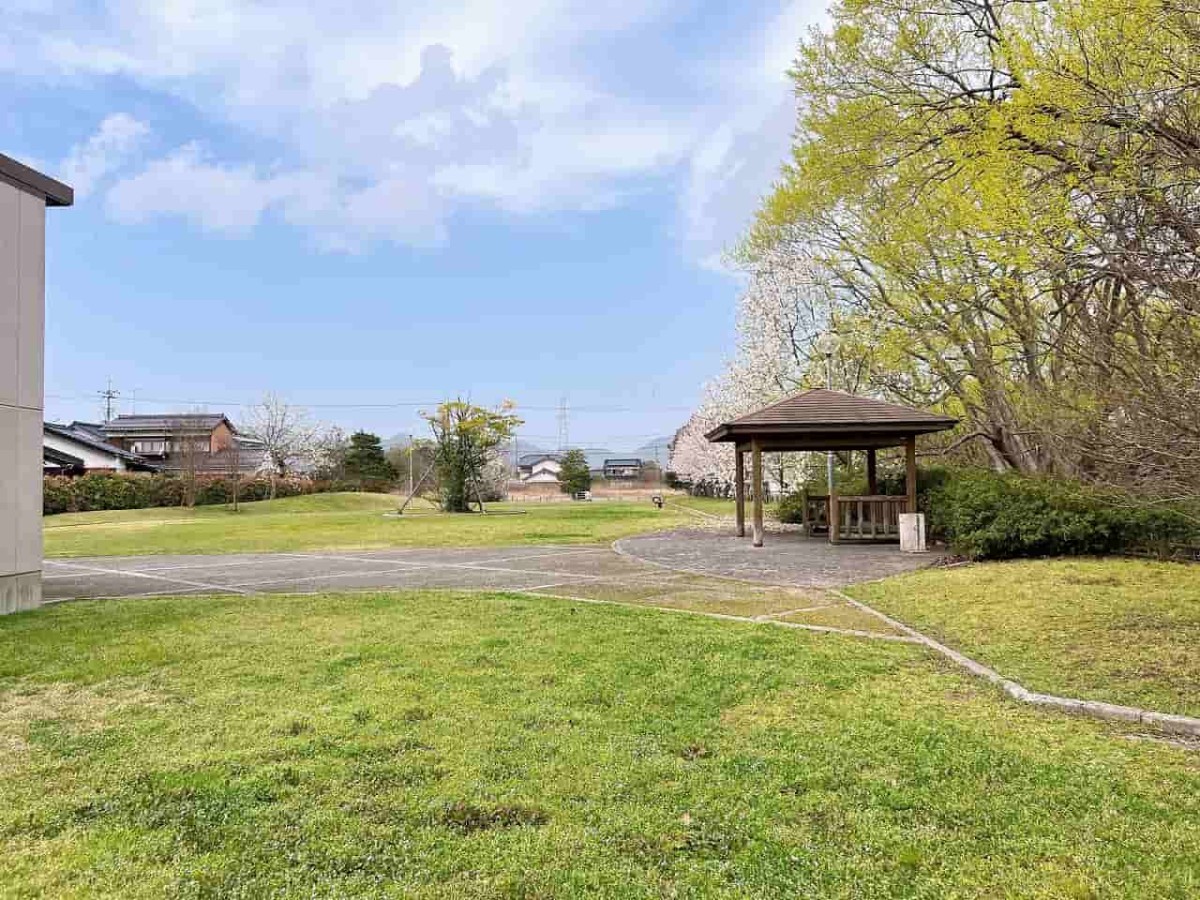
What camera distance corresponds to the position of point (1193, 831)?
7.80ft

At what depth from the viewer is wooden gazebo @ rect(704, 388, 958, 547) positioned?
11.8 m

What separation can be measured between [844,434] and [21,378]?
1109 cm

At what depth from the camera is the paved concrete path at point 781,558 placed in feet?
28.2

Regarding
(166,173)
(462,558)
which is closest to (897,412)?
(462,558)

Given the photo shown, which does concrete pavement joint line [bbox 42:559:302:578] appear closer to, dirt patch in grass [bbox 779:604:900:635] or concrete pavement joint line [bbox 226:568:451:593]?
concrete pavement joint line [bbox 226:568:451:593]

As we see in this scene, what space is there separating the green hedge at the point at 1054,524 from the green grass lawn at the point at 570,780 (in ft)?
16.3

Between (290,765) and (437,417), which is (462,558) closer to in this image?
(290,765)

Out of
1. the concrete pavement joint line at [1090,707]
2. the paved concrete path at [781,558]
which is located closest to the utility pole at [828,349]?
the paved concrete path at [781,558]

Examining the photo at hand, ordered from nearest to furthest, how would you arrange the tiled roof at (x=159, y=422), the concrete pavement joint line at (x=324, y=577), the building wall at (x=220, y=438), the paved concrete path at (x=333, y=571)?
1. the paved concrete path at (x=333, y=571)
2. the concrete pavement joint line at (x=324, y=577)
3. the tiled roof at (x=159, y=422)
4. the building wall at (x=220, y=438)

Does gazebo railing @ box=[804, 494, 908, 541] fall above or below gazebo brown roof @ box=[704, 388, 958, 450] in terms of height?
below

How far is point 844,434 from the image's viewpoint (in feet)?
40.4

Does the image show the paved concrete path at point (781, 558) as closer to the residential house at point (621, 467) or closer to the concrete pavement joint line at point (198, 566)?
the concrete pavement joint line at point (198, 566)

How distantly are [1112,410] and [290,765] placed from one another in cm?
482

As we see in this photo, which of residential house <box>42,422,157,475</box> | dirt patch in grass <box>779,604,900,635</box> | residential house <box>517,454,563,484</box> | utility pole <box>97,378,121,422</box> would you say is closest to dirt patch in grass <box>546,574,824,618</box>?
dirt patch in grass <box>779,604,900,635</box>
